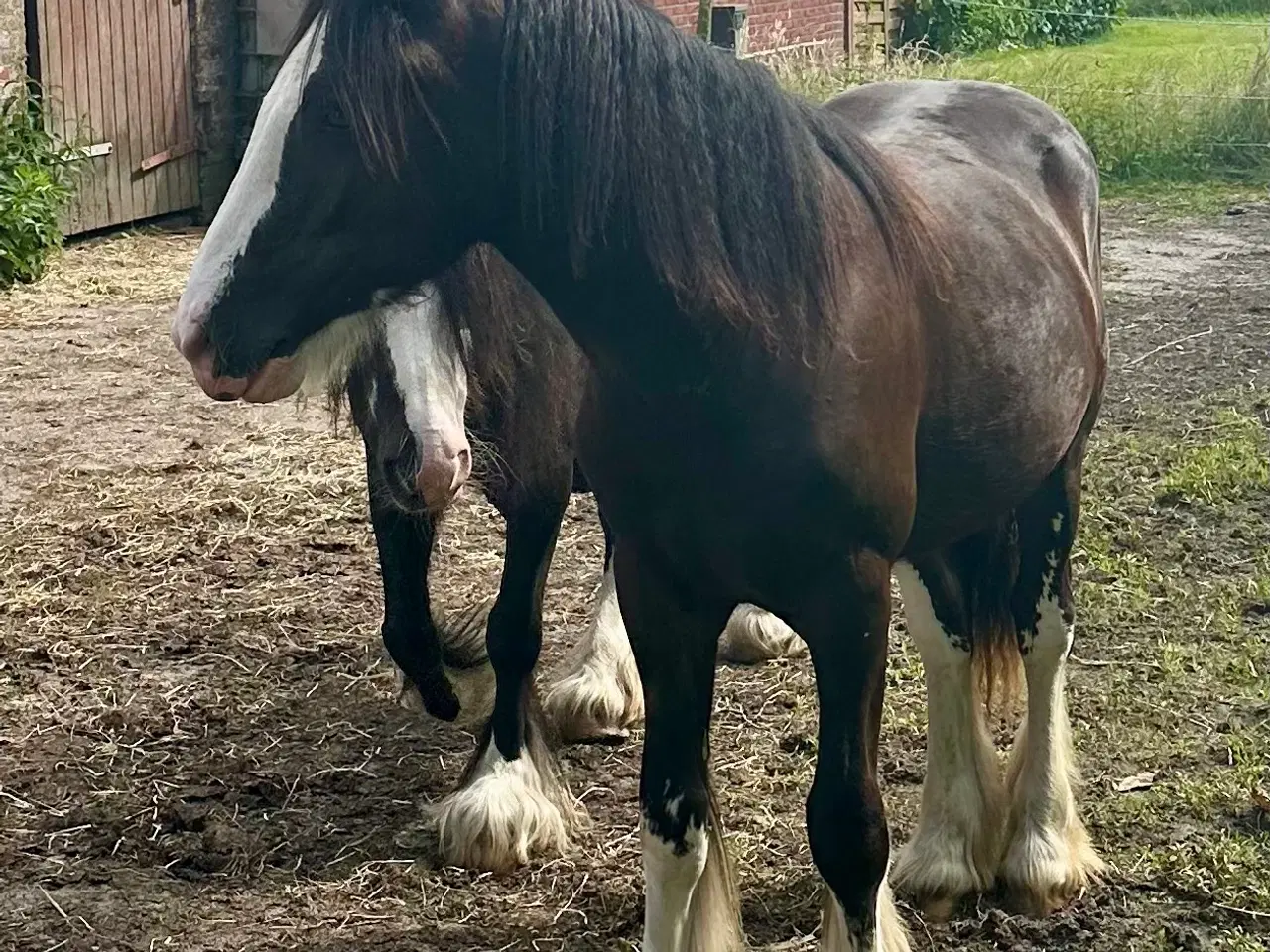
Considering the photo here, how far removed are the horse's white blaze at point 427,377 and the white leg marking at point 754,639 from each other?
5.38ft

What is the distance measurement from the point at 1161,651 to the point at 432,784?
1.86m

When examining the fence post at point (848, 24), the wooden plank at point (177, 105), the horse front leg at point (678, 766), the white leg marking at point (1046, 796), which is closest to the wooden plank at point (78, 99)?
the wooden plank at point (177, 105)

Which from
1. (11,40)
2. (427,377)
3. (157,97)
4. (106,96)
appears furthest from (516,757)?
(157,97)

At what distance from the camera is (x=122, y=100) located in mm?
9516

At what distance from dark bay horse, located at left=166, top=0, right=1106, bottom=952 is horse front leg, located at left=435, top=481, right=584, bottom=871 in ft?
1.93

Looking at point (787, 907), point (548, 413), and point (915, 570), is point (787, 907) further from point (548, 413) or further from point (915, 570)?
point (548, 413)

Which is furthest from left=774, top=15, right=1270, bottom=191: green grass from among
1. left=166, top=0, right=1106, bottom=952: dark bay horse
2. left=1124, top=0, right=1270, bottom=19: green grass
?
left=1124, top=0, right=1270, bottom=19: green grass

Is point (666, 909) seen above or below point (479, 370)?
below

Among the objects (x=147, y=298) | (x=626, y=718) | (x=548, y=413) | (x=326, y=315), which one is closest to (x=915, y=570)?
(x=548, y=413)

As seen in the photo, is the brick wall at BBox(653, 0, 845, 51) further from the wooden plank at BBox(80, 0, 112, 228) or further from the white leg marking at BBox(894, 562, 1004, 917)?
the white leg marking at BBox(894, 562, 1004, 917)

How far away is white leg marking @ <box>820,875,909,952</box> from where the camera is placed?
2510mm

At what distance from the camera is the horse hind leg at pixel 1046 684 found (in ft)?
9.93

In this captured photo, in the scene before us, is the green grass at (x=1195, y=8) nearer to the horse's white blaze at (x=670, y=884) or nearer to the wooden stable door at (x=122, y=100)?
the wooden stable door at (x=122, y=100)

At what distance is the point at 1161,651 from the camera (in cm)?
397
